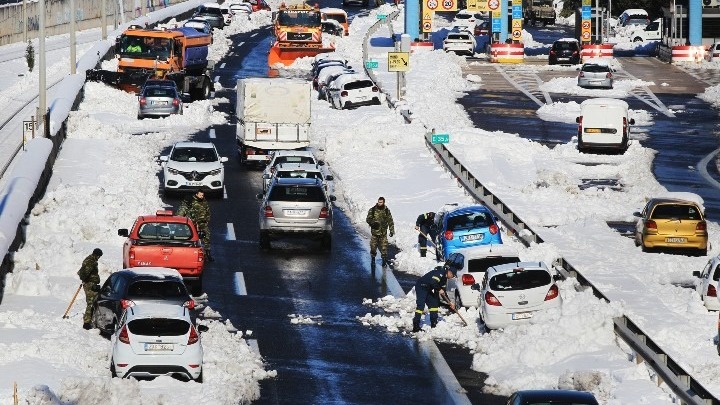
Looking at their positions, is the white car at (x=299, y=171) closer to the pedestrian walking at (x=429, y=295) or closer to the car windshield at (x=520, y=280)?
the pedestrian walking at (x=429, y=295)

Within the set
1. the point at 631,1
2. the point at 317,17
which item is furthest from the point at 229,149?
the point at 631,1

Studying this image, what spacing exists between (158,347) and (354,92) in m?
40.1

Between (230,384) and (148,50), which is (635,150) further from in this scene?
(230,384)

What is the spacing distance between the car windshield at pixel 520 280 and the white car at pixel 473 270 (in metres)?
1.75

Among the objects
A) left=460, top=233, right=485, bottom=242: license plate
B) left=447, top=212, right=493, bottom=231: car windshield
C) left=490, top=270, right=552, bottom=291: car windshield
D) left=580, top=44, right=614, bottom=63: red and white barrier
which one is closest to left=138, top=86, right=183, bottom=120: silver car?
left=447, top=212, right=493, bottom=231: car windshield

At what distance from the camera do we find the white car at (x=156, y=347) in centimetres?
2317

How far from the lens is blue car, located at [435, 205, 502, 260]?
3441 cm

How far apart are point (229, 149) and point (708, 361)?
29.4 metres

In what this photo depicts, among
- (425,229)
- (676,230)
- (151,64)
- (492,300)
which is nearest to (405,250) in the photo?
(425,229)

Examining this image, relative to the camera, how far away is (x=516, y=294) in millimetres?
27609

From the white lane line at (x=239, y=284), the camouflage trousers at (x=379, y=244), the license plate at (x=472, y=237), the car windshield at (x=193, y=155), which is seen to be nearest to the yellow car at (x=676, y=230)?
the license plate at (x=472, y=237)

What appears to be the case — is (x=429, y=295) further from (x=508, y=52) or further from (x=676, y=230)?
(x=508, y=52)

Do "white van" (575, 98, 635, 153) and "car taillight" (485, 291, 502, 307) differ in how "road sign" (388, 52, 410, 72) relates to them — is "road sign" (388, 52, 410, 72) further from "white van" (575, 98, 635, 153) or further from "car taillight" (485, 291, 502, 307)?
"car taillight" (485, 291, 502, 307)

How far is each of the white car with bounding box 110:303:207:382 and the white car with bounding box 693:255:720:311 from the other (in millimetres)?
11034
